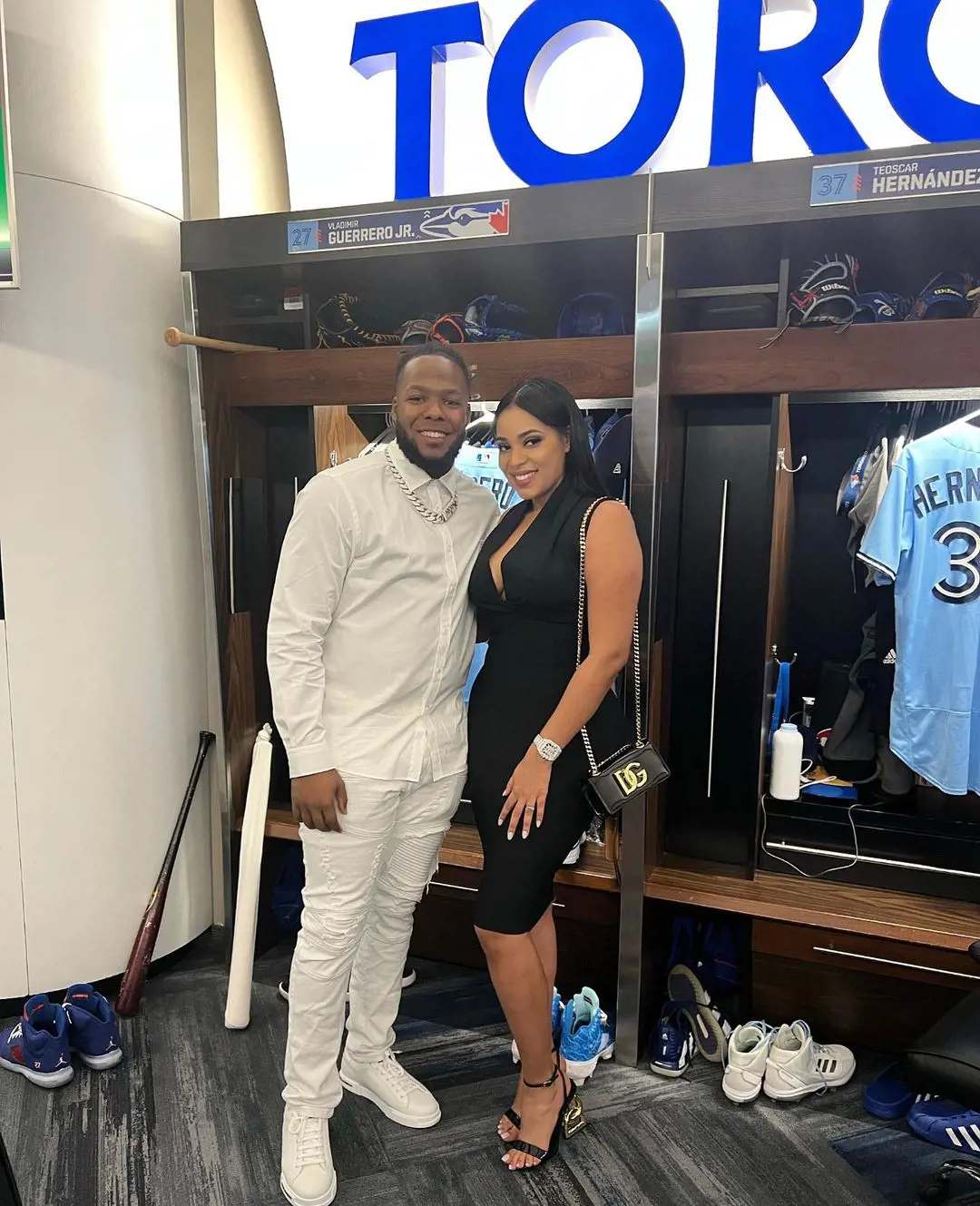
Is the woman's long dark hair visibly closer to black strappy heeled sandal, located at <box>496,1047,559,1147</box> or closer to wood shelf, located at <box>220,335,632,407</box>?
wood shelf, located at <box>220,335,632,407</box>

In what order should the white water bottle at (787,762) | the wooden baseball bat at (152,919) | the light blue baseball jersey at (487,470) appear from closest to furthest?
the white water bottle at (787,762) < the wooden baseball bat at (152,919) < the light blue baseball jersey at (487,470)

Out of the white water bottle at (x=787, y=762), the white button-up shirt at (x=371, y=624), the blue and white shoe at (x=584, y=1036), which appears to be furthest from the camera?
the white water bottle at (x=787, y=762)

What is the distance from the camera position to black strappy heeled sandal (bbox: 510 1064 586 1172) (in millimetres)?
1885

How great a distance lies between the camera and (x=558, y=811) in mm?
1802

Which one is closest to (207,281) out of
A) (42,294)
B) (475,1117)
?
(42,294)

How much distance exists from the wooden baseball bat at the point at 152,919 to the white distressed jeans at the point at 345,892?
0.81 m

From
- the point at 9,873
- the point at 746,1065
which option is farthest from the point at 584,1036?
the point at 9,873

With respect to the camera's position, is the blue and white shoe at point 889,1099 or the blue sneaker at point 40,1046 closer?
the blue and white shoe at point 889,1099

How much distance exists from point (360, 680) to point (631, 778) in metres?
0.57

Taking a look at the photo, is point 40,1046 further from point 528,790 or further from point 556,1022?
point 528,790

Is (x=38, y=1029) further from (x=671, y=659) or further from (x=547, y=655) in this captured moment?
→ (x=671, y=659)

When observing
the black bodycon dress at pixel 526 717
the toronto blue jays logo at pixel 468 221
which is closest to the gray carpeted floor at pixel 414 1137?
the black bodycon dress at pixel 526 717

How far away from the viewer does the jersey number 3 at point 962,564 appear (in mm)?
2043

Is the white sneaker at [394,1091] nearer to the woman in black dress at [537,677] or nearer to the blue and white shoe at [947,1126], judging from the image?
the woman in black dress at [537,677]
